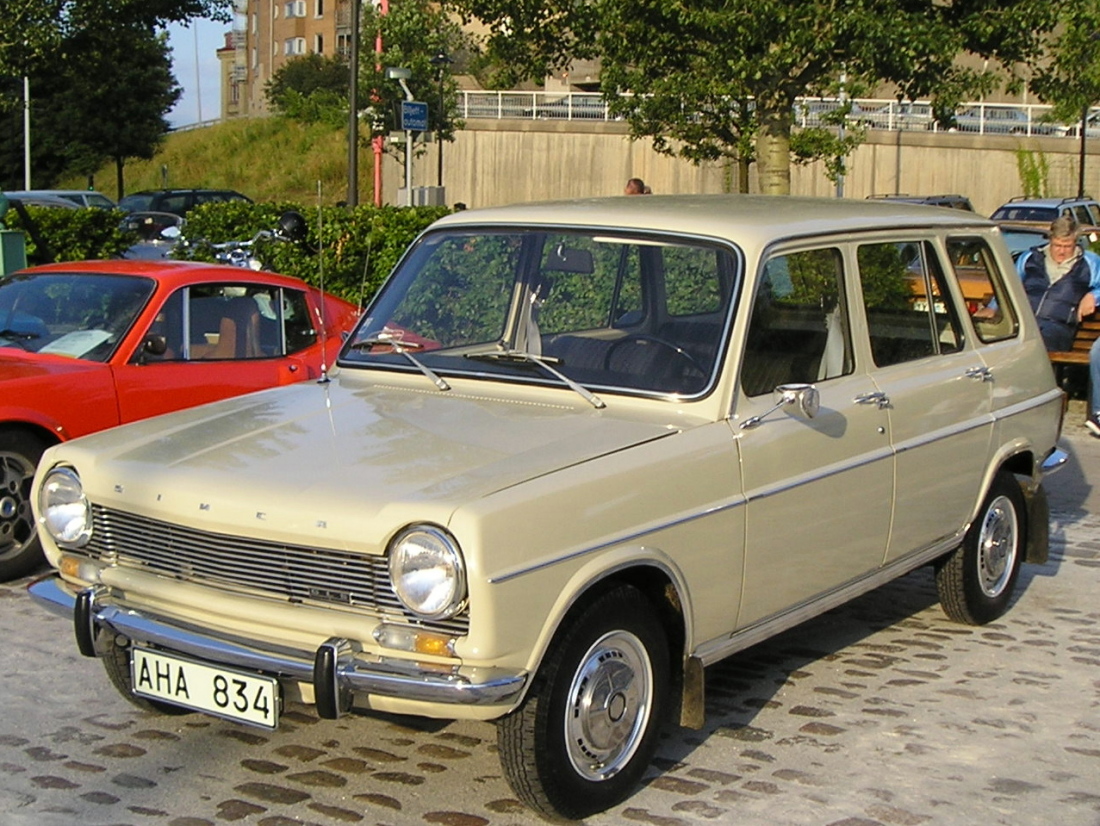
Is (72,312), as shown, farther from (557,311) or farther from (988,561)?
(988,561)

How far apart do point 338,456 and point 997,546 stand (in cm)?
363

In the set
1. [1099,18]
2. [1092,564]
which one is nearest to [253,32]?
[1099,18]

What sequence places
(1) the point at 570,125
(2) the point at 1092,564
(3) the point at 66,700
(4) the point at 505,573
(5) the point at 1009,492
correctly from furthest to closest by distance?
1. (1) the point at 570,125
2. (2) the point at 1092,564
3. (5) the point at 1009,492
4. (3) the point at 66,700
5. (4) the point at 505,573

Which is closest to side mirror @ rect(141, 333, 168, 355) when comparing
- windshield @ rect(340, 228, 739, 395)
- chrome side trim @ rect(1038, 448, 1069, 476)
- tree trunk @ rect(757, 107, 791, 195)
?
windshield @ rect(340, 228, 739, 395)

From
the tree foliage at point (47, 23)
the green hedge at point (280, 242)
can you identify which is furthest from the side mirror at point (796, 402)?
the tree foliage at point (47, 23)

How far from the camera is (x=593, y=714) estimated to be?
454 centimetres

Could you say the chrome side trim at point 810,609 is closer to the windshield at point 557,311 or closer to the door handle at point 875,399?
the door handle at point 875,399

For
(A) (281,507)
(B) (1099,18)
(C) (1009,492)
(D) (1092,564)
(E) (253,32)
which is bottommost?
(D) (1092,564)

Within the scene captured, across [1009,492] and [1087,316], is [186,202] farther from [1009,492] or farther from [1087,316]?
[1009,492]

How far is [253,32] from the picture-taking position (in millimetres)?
107312

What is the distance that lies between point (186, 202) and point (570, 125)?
13857 mm

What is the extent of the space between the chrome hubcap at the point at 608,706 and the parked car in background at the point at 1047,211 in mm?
26618

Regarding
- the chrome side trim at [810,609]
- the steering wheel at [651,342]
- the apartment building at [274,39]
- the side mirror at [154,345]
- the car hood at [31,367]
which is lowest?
the chrome side trim at [810,609]

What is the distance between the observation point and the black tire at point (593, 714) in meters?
4.33
